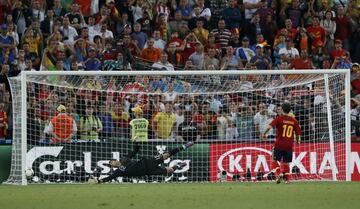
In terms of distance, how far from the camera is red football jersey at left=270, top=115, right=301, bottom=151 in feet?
70.4

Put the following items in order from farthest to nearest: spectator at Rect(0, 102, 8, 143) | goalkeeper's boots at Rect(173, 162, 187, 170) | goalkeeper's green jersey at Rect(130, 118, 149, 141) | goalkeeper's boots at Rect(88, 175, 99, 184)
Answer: spectator at Rect(0, 102, 8, 143), goalkeeper's boots at Rect(173, 162, 187, 170), goalkeeper's green jersey at Rect(130, 118, 149, 141), goalkeeper's boots at Rect(88, 175, 99, 184)

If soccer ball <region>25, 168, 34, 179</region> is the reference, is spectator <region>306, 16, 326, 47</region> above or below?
above

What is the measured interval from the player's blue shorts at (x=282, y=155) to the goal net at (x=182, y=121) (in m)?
1.92

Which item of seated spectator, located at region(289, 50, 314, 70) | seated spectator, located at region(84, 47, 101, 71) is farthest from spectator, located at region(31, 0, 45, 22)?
seated spectator, located at region(289, 50, 314, 70)

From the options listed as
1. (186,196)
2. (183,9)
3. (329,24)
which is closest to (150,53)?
(183,9)

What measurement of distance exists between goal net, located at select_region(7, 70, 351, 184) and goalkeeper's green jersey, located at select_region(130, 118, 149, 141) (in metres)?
0.02

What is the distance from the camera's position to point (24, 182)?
22047mm

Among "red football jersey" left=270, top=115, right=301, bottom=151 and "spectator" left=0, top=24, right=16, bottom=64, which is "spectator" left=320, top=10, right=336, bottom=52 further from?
"spectator" left=0, top=24, right=16, bottom=64

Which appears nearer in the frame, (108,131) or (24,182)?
(24,182)

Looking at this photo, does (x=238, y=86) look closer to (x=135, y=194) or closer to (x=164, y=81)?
(x=164, y=81)

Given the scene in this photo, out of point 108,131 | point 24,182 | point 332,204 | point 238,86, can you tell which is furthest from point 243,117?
point 332,204

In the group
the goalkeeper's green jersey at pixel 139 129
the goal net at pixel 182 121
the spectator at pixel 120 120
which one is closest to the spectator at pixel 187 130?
the goal net at pixel 182 121

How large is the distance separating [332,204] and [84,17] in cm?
1463

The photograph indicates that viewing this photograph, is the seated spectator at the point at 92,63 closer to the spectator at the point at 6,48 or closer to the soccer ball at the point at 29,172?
the spectator at the point at 6,48
